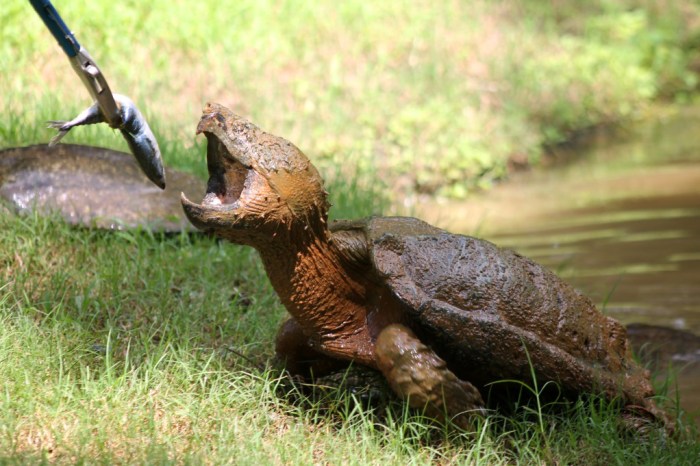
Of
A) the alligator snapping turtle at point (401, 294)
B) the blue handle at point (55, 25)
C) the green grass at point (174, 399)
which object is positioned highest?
the blue handle at point (55, 25)

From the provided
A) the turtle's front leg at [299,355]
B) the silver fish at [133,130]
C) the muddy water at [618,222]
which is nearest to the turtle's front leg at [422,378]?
the turtle's front leg at [299,355]

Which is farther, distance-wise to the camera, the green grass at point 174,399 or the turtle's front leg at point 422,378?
the turtle's front leg at point 422,378

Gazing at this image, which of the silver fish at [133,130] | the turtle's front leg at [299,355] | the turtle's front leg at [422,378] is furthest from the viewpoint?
the turtle's front leg at [299,355]

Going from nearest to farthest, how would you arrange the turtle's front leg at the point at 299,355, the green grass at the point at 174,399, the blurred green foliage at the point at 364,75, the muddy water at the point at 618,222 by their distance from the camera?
the green grass at the point at 174,399, the turtle's front leg at the point at 299,355, the muddy water at the point at 618,222, the blurred green foliage at the point at 364,75

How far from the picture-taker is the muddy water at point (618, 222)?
5461 millimetres

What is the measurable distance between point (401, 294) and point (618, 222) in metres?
4.75

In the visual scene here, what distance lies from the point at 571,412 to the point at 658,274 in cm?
275

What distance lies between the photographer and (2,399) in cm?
303

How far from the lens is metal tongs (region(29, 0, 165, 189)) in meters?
3.02

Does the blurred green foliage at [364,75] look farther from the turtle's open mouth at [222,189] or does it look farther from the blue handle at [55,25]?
the blue handle at [55,25]

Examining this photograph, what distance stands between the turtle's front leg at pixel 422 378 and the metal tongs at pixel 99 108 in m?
1.11

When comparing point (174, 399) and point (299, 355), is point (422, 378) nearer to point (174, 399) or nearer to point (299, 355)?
point (299, 355)

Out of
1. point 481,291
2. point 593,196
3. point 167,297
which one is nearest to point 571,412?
point 481,291

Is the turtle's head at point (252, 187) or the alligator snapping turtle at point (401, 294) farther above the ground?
the turtle's head at point (252, 187)
